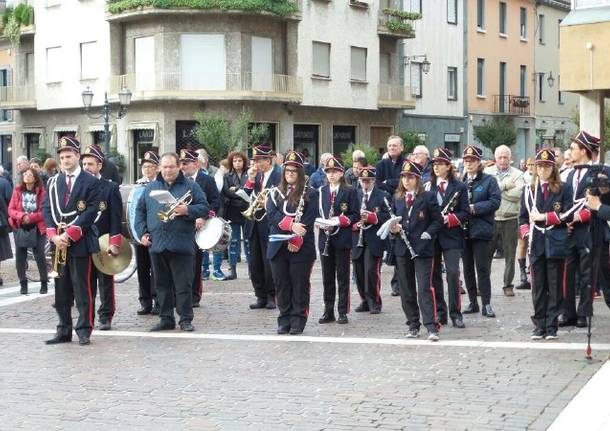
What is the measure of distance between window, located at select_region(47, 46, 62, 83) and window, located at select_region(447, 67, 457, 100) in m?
18.8

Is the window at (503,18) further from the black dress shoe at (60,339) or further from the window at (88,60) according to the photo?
the black dress shoe at (60,339)

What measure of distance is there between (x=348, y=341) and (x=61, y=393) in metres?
3.57

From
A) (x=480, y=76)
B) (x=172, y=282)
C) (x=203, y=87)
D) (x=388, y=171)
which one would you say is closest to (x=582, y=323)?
(x=388, y=171)

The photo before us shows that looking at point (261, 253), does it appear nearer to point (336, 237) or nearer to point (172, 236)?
point (336, 237)

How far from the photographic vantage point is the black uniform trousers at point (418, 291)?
11602 mm

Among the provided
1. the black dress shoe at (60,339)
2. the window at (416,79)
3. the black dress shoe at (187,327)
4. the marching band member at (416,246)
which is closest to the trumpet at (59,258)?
the black dress shoe at (60,339)

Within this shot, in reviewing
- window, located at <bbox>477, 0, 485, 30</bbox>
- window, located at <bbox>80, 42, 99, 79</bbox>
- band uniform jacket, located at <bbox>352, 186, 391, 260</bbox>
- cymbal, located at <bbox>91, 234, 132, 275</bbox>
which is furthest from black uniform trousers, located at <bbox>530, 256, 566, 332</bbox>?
window, located at <bbox>477, 0, 485, 30</bbox>

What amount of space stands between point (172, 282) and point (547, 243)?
436cm

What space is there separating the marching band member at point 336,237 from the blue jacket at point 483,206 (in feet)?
4.91

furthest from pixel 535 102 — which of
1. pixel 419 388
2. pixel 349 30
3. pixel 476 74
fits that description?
pixel 419 388

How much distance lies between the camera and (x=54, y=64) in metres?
45.9

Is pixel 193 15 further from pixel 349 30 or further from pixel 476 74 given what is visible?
pixel 476 74

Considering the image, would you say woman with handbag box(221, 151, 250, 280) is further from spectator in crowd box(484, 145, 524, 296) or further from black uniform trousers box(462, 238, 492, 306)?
black uniform trousers box(462, 238, 492, 306)

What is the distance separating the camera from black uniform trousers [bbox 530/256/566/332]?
11445 millimetres
